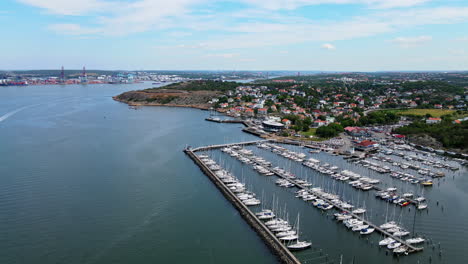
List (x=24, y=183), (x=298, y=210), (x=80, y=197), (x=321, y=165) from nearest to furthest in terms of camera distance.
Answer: (x=298, y=210)
(x=80, y=197)
(x=24, y=183)
(x=321, y=165)

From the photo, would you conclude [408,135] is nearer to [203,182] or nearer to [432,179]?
[432,179]

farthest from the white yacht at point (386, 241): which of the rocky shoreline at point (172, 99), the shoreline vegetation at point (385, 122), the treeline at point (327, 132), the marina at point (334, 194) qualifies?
the rocky shoreline at point (172, 99)

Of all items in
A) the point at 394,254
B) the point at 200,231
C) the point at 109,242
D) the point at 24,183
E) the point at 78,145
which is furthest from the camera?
the point at 78,145

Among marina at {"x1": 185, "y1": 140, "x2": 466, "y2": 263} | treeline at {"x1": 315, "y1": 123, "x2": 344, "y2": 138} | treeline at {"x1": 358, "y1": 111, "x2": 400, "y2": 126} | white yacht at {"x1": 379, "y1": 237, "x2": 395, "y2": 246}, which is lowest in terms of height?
white yacht at {"x1": 379, "y1": 237, "x2": 395, "y2": 246}

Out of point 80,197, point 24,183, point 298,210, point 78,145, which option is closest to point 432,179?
point 298,210

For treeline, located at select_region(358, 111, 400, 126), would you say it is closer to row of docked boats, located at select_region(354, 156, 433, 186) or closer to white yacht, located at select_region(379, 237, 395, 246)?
row of docked boats, located at select_region(354, 156, 433, 186)

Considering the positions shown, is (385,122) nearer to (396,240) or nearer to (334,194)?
(334,194)

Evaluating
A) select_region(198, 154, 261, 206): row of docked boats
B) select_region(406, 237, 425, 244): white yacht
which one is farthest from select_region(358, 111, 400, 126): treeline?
select_region(406, 237, 425, 244): white yacht
